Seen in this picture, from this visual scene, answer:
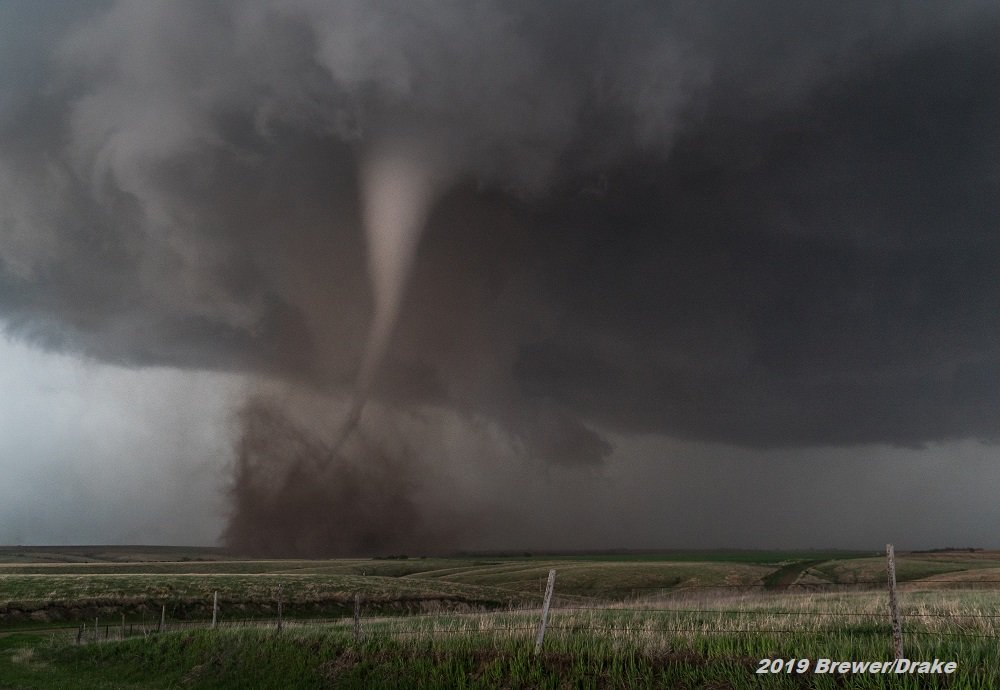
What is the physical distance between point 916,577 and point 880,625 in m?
94.9

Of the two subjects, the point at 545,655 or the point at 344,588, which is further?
the point at 344,588

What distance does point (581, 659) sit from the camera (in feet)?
56.1

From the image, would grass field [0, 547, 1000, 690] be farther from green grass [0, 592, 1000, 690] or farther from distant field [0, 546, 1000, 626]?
distant field [0, 546, 1000, 626]

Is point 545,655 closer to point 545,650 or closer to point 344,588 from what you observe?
point 545,650

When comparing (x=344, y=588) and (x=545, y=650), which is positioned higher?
(x=545, y=650)

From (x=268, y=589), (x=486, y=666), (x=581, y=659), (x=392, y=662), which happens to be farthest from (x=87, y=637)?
(x=581, y=659)

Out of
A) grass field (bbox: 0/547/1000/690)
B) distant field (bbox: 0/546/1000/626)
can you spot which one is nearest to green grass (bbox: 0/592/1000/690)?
grass field (bbox: 0/547/1000/690)

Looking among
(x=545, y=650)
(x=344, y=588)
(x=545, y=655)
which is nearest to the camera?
(x=545, y=655)

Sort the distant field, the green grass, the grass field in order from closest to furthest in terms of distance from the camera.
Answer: the green grass < the grass field < the distant field

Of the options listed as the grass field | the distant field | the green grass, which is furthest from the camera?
the distant field

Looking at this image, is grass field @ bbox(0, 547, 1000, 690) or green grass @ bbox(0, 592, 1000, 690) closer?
green grass @ bbox(0, 592, 1000, 690)

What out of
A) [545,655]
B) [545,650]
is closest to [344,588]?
[545,650]

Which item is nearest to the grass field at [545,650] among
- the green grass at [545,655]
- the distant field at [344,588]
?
the green grass at [545,655]

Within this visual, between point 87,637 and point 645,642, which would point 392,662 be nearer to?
point 645,642
